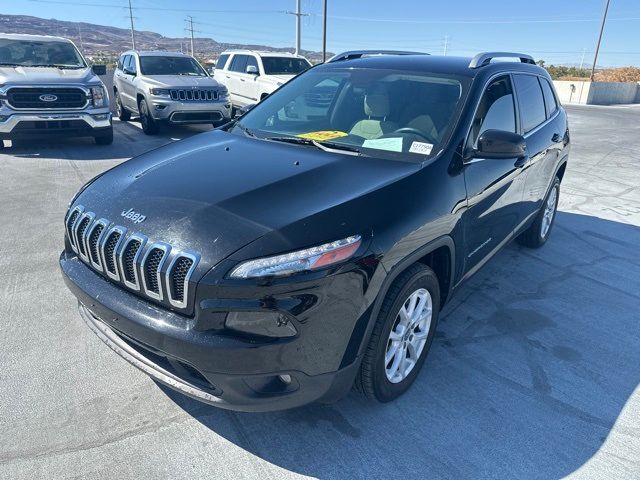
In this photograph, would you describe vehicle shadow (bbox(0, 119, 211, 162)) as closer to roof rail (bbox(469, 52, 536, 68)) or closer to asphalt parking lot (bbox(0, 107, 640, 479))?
asphalt parking lot (bbox(0, 107, 640, 479))

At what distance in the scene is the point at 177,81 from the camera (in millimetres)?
10484

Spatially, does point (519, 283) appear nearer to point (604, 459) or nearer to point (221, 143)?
point (604, 459)

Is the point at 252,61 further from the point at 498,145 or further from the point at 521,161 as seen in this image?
the point at 498,145

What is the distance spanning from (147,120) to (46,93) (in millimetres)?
2483

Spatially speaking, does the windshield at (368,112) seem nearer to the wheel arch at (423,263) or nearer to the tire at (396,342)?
the wheel arch at (423,263)

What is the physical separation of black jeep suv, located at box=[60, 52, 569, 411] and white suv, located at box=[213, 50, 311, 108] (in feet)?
28.8

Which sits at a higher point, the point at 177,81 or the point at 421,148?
the point at 421,148

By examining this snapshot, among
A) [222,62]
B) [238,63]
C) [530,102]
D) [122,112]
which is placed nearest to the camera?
[530,102]

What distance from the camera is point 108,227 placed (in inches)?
89.0

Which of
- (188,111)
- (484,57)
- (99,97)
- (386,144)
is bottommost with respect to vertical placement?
(188,111)

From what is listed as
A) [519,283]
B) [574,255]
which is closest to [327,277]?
[519,283]

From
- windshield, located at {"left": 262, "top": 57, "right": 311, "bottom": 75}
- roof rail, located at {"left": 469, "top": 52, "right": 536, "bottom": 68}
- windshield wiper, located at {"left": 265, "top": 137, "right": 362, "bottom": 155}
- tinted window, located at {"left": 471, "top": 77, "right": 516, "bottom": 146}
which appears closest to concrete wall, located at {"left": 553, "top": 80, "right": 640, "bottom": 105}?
windshield, located at {"left": 262, "top": 57, "right": 311, "bottom": 75}

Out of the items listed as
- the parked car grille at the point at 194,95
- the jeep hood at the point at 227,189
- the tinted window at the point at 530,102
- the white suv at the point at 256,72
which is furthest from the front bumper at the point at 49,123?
the tinted window at the point at 530,102

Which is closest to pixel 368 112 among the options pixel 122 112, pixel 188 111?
pixel 188 111
